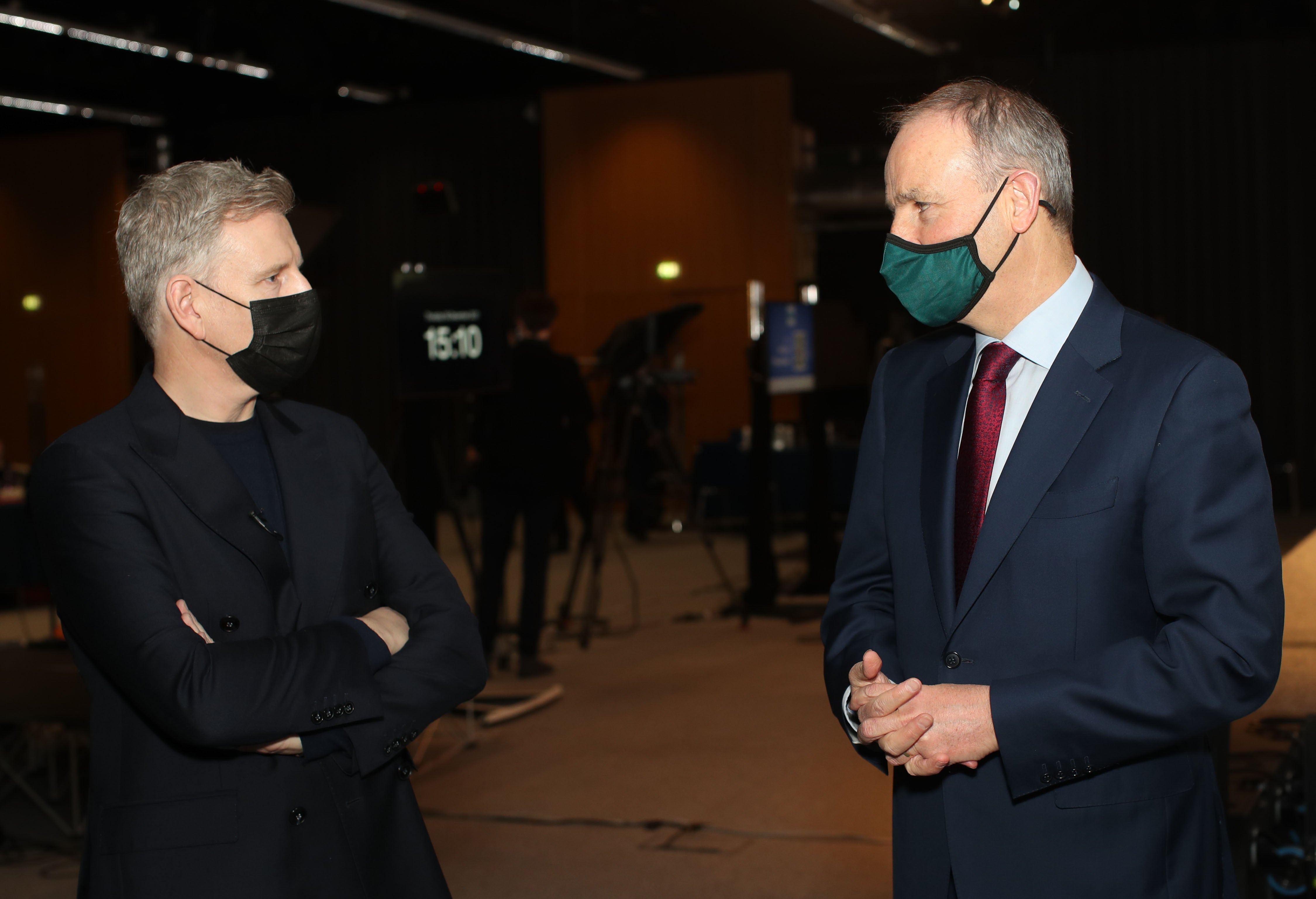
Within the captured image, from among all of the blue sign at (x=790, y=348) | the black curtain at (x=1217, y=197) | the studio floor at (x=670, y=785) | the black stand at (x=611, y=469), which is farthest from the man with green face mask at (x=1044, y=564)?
the black curtain at (x=1217, y=197)

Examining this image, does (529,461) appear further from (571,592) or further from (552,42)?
(552,42)

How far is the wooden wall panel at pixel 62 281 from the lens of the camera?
15.1 metres

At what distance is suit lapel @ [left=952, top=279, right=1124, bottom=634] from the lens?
4.64 feet

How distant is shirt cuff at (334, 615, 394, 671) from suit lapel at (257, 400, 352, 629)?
0.05m

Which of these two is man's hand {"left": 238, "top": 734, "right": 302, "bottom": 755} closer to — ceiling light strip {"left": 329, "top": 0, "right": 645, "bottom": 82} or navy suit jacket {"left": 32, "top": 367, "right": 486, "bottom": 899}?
navy suit jacket {"left": 32, "top": 367, "right": 486, "bottom": 899}

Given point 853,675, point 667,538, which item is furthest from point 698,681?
point 667,538

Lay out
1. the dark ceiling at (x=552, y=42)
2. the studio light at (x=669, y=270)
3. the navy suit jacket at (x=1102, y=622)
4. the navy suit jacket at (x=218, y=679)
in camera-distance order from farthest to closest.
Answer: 1. the studio light at (x=669, y=270)
2. the dark ceiling at (x=552, y=42)
3. the navy suit jacket at (x=218, y=679)
4. the navy suit jacket at (x=1102, y=622)

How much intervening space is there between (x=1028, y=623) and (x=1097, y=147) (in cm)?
1203

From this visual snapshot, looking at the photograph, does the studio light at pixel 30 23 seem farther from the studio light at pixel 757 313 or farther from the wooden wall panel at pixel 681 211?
the studio light at pixel 757 313

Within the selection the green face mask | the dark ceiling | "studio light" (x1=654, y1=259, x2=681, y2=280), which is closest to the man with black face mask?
the green face mask

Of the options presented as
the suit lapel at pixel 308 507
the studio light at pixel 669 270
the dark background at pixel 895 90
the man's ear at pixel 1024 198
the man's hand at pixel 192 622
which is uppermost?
the dark background at pixel 895 90

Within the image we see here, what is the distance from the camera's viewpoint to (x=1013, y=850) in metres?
1.43

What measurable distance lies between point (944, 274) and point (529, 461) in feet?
14.4

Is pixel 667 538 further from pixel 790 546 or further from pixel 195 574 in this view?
pixel 195 574
